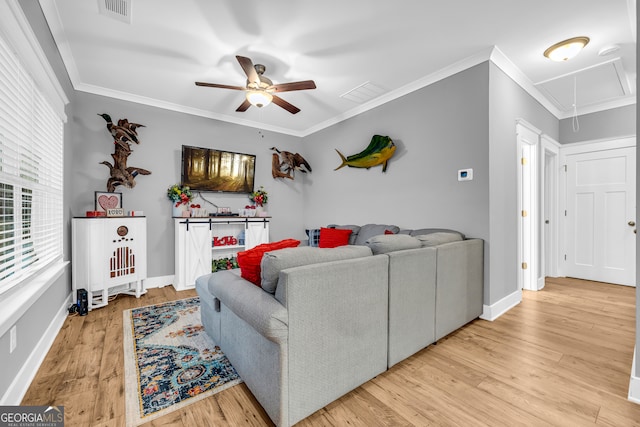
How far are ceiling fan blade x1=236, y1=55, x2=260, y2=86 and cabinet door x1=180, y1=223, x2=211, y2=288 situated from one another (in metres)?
2.22

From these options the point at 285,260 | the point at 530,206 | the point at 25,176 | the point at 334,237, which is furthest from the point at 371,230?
the point at 25,176

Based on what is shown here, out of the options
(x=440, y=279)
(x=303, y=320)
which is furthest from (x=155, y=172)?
(x=440, y=279)

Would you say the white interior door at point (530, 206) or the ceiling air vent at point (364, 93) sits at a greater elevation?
the ceiling air vent at point (364, 93)

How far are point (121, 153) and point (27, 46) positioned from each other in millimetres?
2050

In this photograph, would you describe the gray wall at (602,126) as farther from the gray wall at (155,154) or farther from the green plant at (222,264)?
the green plant at (222,264)

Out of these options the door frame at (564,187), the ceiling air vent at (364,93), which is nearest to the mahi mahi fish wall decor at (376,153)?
the ceiling air vent at (364,93)

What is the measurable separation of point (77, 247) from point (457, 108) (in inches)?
174

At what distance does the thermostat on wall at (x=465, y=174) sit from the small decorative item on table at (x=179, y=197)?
3.67 metres

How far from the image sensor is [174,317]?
280 centimetres

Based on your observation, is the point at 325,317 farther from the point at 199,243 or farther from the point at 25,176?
the point at 199,243

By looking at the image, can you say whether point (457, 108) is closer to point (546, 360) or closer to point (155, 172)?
point (546, 360)

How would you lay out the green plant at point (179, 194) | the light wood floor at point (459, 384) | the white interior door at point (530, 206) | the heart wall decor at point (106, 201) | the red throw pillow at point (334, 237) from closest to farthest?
1. the light wood floor at point (459, 384)
2. the heart wall decor at point (106, 201)
3. the white interior door at point (530, 206)
4. the red throw pillow at point (334, 237)
5. the green plant at point (179, 194)

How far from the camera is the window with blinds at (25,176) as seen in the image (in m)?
1.60

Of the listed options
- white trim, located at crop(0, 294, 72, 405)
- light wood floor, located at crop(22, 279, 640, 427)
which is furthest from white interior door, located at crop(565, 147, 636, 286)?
white trim, located at crop(0, 294, 72, 405)
